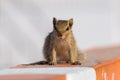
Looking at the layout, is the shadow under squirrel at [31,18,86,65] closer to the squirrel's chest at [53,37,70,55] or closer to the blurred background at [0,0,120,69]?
the squirrel's chest at [53,37,70,55]

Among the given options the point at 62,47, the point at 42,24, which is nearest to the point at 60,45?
the point at 62,47

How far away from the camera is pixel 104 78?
0.93 metres

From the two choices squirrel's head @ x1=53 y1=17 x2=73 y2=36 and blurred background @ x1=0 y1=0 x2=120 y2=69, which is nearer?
squirrel's head @ x1=53 y1=17 x2=73 y2=36

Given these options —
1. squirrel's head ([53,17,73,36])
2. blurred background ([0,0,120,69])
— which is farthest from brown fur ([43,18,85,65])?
blurred background ([0,0,120,69])

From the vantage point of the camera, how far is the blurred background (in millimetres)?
2516

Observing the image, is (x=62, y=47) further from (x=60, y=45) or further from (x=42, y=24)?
(x=42, y=24)

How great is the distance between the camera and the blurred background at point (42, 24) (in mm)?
2516

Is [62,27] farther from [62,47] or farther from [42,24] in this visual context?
[42,24]

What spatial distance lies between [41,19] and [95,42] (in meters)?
0.53

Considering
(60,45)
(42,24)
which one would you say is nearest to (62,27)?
(60,45)

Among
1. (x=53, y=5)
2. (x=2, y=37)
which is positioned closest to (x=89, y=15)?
(x=53, y=5)

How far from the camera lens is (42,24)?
272 centimetres

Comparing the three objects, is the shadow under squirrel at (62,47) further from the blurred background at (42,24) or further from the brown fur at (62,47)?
the blurred background at (42,24)

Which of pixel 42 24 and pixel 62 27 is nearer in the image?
pixel 62 27
